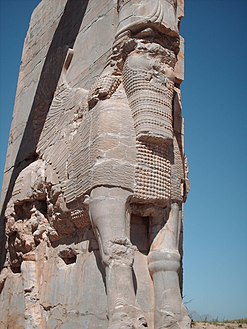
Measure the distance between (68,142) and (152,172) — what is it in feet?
3.69

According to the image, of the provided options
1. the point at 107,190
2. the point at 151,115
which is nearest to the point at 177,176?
the point at 151,115

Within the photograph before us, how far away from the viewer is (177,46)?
14.4 feet

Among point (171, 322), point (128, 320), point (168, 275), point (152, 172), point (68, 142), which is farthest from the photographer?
point (68, 142)

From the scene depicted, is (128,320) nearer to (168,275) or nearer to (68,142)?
(168,275)

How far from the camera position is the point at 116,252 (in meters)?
3.59

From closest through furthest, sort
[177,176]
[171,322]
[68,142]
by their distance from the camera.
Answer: [171,322] < [177,176] < [68,142]

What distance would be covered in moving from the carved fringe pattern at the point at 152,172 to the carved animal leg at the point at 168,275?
0.23 m

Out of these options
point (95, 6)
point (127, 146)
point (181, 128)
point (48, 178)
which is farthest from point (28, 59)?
point (127, 146)

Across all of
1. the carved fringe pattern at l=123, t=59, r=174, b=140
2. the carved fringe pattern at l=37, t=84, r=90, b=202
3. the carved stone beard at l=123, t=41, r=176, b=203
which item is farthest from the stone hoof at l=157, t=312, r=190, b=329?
the carved fringe pattern at l=123, t=59, r=174, b=140

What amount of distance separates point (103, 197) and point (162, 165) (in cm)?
58

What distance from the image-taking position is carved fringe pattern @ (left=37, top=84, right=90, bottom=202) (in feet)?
13.9

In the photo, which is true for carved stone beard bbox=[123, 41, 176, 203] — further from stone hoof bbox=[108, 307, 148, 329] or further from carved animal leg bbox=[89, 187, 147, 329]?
stone hoof bbox=[108, 307, 148, 329]

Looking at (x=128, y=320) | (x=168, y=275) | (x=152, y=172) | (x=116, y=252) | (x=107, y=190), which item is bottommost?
(x=128, y=320)

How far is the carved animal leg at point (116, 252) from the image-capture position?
3406mm
